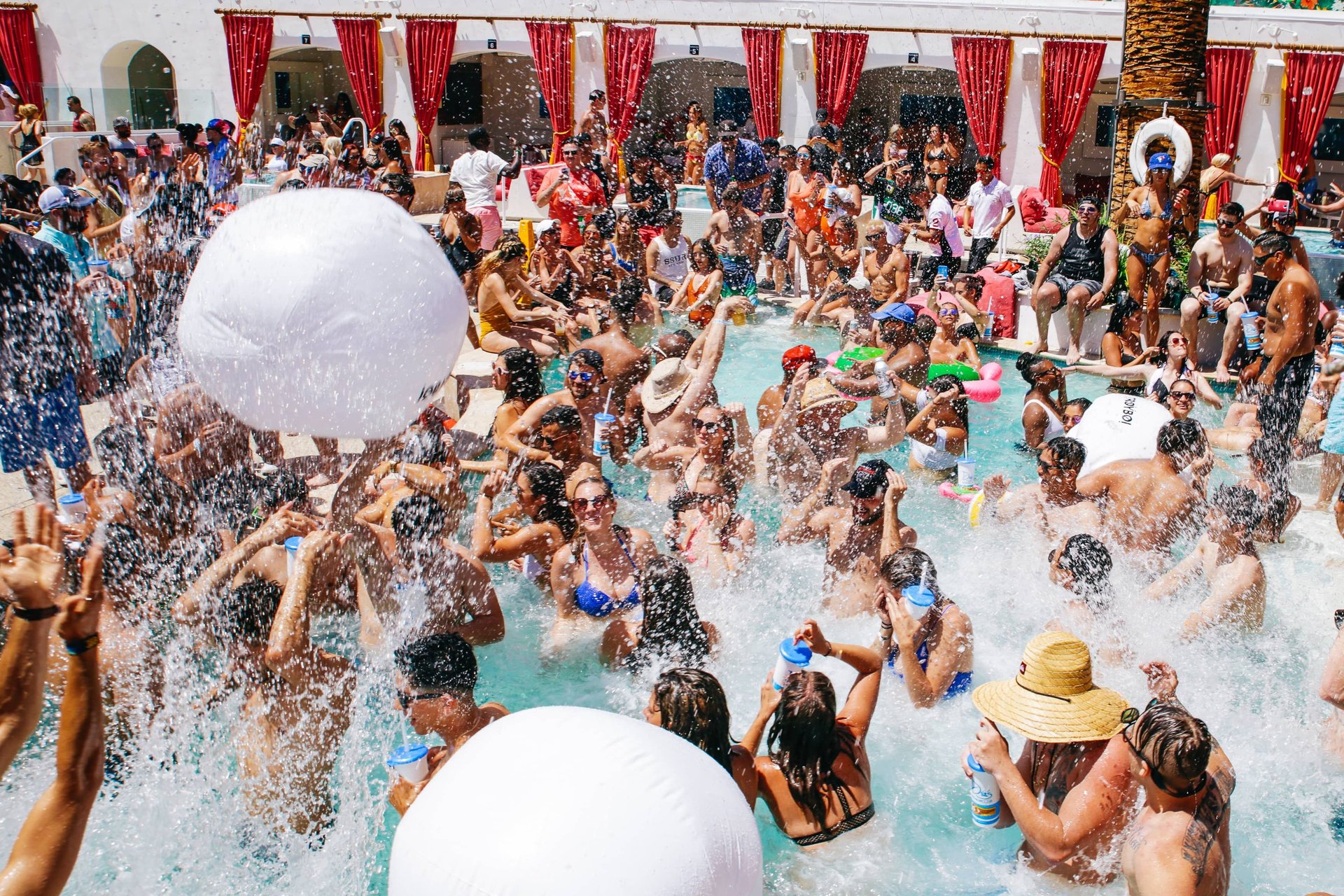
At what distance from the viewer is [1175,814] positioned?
285 cm

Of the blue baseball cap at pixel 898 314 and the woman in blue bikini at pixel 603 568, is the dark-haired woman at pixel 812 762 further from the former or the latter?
the blue baseball cap at pixel 898 314

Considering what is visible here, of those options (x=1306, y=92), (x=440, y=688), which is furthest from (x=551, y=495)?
(x=1306, y=92)

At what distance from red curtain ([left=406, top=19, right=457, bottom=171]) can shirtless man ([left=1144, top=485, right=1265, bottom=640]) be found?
19997mm

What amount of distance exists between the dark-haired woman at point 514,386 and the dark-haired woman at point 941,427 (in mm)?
2622

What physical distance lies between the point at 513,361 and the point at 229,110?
66.9 ft

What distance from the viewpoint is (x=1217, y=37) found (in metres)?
19.5

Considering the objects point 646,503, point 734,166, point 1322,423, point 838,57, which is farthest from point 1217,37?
point 646,503

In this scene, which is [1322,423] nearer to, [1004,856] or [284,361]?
[1004,856]

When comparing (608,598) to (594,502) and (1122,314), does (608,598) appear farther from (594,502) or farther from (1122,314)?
(1122,314)

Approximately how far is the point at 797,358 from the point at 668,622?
8.96ft

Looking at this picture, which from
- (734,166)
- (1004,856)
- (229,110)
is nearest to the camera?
(1004,856)

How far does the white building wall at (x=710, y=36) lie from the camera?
63.9 feet

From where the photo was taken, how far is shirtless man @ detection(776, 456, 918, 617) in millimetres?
4934

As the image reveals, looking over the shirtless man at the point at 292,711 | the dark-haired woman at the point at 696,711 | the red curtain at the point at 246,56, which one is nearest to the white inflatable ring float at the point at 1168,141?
the dark-haired woman at the point at 696,711
